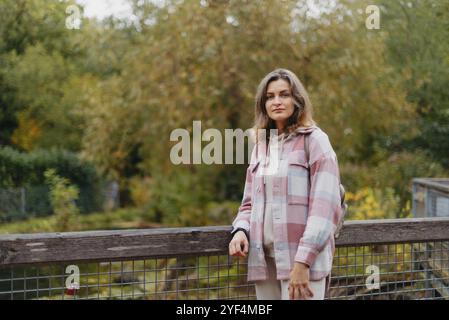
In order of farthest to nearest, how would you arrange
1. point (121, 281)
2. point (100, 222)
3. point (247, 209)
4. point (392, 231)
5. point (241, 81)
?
point (100, 222)
point (241, 81)
point (392, 231)
point (121, 281)
point (247, 209)

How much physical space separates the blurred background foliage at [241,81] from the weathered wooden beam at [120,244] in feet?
25.4

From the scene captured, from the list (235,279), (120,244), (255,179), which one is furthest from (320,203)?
(235,279)

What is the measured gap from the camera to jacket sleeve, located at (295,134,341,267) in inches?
82.9

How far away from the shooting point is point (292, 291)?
2135mm

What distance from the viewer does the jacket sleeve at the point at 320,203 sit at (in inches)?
82.9

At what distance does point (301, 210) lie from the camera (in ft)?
7.18

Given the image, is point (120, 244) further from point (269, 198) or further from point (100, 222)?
point (100, 222)

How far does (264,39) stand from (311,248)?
940cm

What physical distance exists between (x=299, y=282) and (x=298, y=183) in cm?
35

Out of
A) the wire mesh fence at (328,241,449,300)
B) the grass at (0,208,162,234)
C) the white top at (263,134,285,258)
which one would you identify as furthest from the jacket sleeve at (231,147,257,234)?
the grass at (0,208,162,234)

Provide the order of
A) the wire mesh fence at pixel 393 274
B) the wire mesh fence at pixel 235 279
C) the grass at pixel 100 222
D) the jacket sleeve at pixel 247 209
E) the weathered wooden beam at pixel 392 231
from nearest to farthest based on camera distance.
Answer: the jacket sleeve at pixel 247 209 → the wire mesh fence at pixel 235 279 → the weathered wooden beam at pixel 392 231 → the wire mesh fence at pixel 393 274 → the grass at pixel 100 222

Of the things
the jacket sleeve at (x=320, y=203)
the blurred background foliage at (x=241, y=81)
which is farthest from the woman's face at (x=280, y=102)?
the blurred background foliage at (x=241, y=81)

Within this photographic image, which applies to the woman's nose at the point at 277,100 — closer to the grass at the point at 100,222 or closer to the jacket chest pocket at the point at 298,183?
the jacket chest pocket at the point at 298,183

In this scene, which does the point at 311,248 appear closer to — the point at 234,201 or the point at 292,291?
the point at 292,291
